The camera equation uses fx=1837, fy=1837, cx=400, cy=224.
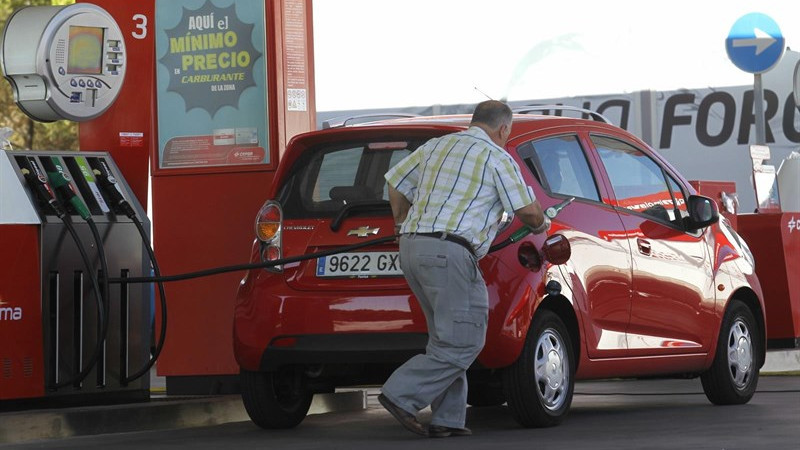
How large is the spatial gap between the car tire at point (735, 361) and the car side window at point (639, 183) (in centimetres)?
76

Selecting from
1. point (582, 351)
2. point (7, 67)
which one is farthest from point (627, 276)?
point (7, 67)

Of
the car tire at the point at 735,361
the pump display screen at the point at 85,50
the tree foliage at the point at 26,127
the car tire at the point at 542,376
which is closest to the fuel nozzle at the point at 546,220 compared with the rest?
the car tire at the point at 542,376

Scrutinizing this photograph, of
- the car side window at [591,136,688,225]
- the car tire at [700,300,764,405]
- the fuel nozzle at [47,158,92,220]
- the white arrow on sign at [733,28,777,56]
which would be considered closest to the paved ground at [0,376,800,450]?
the car tire at [700,300,764,405]

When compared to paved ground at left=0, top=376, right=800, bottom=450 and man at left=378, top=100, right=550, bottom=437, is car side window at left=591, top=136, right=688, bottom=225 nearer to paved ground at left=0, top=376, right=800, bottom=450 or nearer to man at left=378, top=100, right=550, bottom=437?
paved ground at left=0, top=376, right=800, bottom=450

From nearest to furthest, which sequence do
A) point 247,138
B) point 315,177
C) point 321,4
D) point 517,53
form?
point 315,177
point 247,138
point 517,53
point 321,4

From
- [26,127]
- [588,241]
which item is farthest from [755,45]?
[26,127]

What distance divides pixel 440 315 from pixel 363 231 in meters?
0.72

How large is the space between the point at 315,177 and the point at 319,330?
0.91 m

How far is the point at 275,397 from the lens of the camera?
9961mm

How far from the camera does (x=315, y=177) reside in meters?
9.82

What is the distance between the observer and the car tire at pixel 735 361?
36.6 feet

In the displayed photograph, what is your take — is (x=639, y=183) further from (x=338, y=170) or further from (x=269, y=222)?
Result: (x=269, y=222)

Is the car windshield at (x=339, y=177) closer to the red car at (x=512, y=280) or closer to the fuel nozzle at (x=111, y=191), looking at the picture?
the red car at (x=512, y=280)

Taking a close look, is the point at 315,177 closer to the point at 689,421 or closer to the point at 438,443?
the point at 438,443
